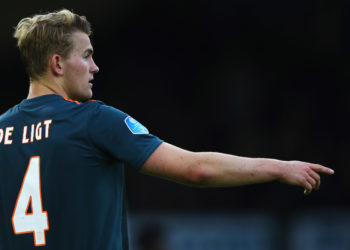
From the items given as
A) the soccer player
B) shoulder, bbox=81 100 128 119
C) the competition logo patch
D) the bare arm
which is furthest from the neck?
the bare arm

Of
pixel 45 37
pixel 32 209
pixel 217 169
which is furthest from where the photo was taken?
pixel 45 37

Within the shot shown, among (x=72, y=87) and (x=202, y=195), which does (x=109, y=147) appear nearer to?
(x=72, y=87)

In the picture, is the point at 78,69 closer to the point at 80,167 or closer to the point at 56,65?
the point at 56,65

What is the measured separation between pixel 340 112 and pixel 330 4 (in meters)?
1.81

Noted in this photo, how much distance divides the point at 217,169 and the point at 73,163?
26.8 inches

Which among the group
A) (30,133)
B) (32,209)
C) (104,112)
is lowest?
(32,209)

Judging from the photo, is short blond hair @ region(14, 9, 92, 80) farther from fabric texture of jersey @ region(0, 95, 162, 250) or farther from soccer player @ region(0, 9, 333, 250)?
fabric texture of jersey @ region(0, 95, 162, 250)

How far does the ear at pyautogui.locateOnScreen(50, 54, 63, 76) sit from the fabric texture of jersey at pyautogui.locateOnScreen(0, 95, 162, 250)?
7.9 inches

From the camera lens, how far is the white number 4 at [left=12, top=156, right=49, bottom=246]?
130 inches

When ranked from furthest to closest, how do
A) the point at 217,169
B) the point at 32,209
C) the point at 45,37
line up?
the point at 45,37, the point at 32,209, the point at 217,169

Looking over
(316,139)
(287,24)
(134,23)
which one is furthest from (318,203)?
(134,23)

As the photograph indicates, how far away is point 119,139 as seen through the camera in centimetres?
322

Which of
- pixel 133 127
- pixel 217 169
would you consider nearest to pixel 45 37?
pixel 133 127

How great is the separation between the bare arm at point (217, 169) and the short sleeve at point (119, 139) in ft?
0.15
